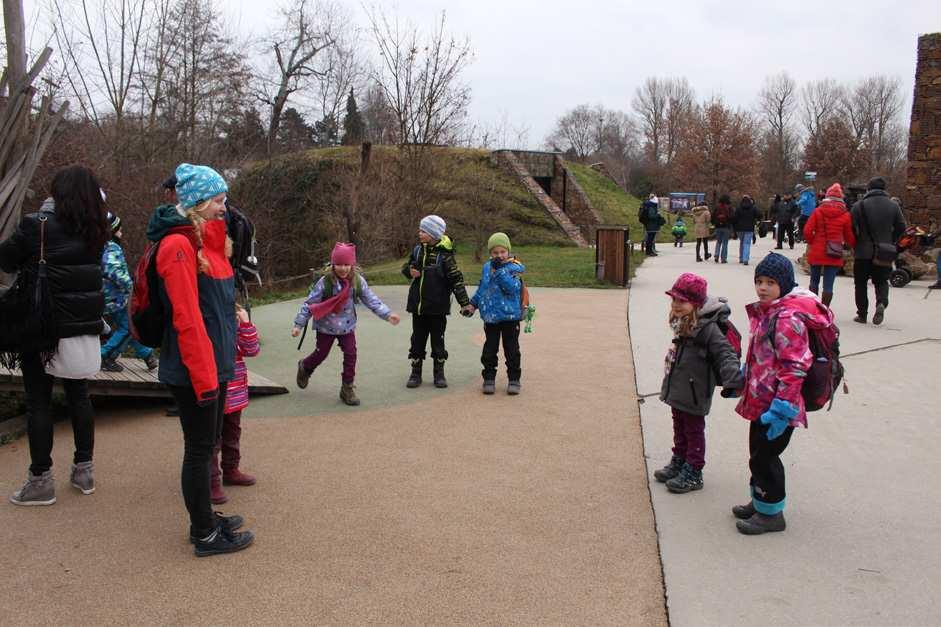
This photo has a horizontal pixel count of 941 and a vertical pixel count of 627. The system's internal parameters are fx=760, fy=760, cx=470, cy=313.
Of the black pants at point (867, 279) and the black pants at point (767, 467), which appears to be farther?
the black pants at point (867, 279)

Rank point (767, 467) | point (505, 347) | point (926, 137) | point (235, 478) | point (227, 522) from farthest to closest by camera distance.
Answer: point (926, 137) → point (505, 347) → point (235, 478) → point (767, 467) → point (227, 522)

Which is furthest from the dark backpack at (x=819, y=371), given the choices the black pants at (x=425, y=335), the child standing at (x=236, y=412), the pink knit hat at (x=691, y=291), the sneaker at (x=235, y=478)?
the black pants at (x=425, y=335)

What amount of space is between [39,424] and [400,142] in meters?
14.1

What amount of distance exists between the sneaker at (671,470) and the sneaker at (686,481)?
52mm

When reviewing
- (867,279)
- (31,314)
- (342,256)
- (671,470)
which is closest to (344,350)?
(342,256)

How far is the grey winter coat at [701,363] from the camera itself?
4320 mm

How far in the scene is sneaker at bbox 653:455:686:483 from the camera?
4620mm

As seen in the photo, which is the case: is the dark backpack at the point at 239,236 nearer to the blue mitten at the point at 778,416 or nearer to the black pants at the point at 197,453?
the black pants at the point at 197,453

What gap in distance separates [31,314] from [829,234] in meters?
9.40

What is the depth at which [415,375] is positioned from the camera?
279 inches

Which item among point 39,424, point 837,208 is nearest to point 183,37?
point 837,208

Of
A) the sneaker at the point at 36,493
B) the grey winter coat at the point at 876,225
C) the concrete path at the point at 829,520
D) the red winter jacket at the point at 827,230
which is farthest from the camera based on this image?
the red winter jacket at the point at 827,230

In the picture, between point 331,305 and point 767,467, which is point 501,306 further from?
point 767,467

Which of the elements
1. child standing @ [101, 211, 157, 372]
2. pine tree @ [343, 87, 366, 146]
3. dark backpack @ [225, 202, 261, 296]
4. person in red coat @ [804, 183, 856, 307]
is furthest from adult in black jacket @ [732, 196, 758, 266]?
pine tree @ [343, 87, 366, 146]
